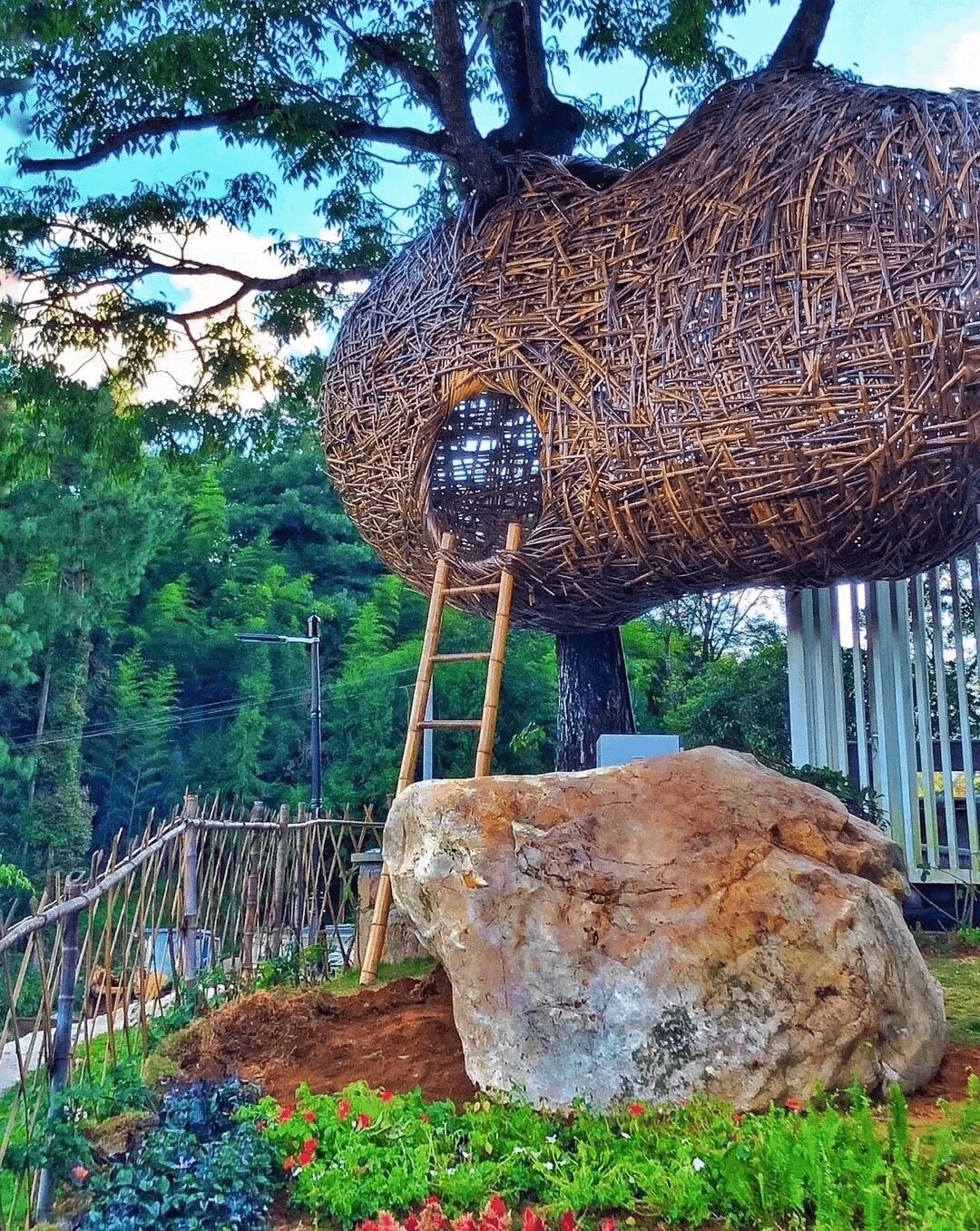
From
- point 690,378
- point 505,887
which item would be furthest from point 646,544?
point 505,887

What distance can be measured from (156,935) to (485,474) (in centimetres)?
300

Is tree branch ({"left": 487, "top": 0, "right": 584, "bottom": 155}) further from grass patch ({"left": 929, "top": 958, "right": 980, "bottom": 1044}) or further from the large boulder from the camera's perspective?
grass patch ({"left": 929, "top": 958, "right": 980, "bottom": 1044})

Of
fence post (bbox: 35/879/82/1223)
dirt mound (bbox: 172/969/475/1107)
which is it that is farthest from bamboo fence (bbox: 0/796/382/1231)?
dirt mound (bbox: 172/969/475/1107)

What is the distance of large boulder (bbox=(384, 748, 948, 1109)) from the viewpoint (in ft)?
10.6

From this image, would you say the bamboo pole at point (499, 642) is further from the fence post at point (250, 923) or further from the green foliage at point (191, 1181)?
the green foliage at point (191, 1181)

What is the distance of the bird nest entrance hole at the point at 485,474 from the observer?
6066 millimetres

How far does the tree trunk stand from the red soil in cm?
220

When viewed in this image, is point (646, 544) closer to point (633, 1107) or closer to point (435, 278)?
point (435, 278)

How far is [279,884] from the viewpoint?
6230mm

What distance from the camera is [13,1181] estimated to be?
10.5ft

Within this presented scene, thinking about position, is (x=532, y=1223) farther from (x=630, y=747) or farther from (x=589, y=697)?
(x=589, y=697)

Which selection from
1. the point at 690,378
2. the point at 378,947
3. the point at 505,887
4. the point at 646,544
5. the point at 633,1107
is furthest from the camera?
the point at 378,947

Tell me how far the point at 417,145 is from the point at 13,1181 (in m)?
5.31

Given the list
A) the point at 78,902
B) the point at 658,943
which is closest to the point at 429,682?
the point at 78,902
